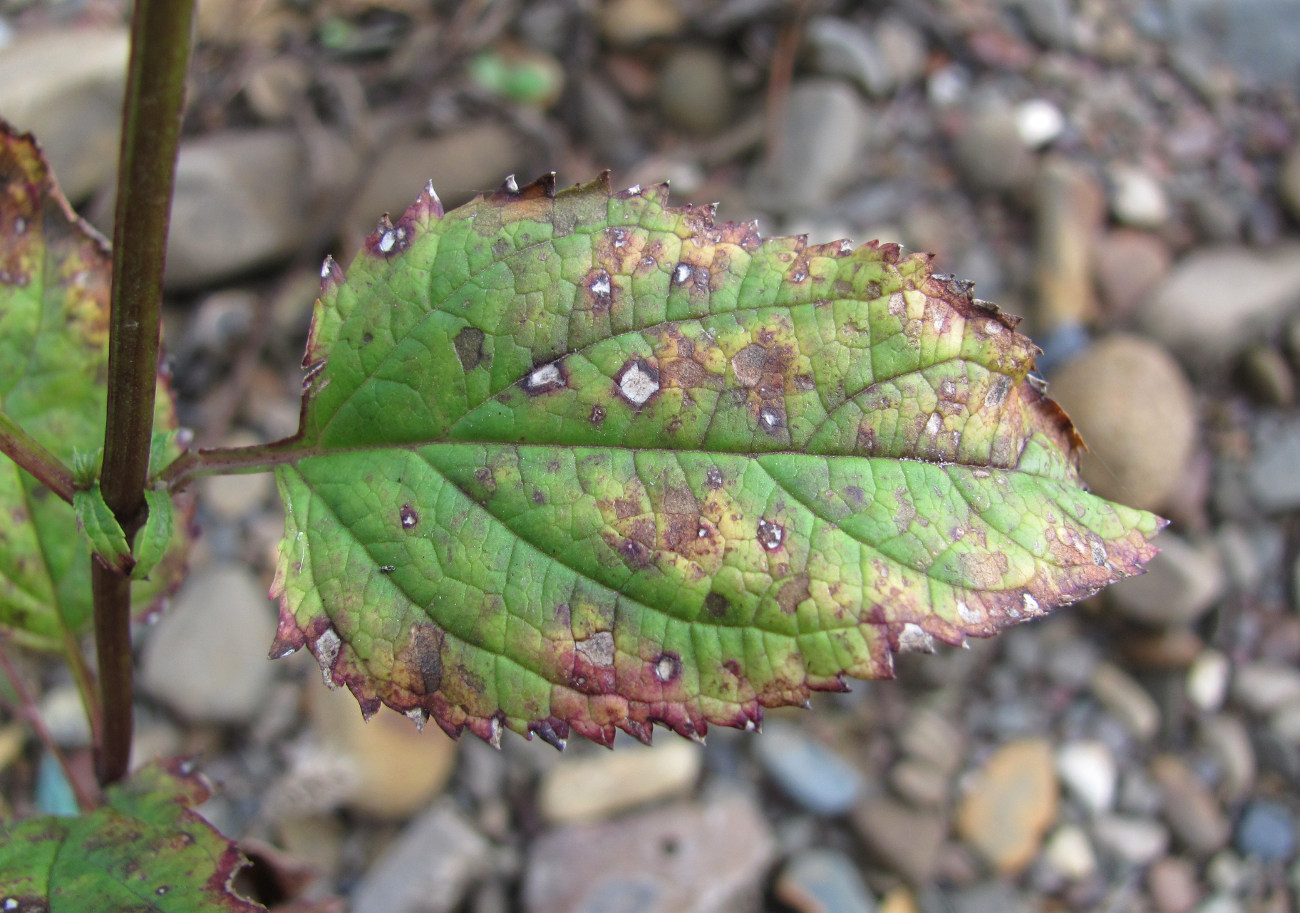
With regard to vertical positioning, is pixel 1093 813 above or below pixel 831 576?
below

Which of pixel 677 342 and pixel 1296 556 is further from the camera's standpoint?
pixel 1296 556

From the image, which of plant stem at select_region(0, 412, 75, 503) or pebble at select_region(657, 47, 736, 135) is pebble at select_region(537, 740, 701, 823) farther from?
pebble at select_region(657, 47, 736, 135)

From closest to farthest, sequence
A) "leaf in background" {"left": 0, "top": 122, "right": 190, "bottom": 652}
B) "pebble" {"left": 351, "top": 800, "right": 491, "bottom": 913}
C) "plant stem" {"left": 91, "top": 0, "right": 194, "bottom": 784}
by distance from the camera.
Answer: "plant stem" {"left": 91, "top": 0, "right": 194, "bottom": 784} → "leaf in background" {"left": 0, "top": 122, "right": 190, "bottom": 652} → "pebble" {"left": 351, "top": 800, "right": 491, "bottom": 913}

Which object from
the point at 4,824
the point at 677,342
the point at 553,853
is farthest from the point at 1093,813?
the point at 4,824

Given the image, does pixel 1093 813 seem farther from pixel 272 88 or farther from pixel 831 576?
pixel 272 88

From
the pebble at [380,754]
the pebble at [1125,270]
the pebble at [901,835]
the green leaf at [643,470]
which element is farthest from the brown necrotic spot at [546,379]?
the pebble at [1125,270]

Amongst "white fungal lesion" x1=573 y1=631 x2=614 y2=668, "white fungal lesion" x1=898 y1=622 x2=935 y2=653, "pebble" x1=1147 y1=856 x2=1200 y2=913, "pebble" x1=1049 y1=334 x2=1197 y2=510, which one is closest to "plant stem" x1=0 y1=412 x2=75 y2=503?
"white fungal lesion" x1=573 y1=631 x2=614 y2=668

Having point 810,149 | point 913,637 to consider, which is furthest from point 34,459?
point 810,149

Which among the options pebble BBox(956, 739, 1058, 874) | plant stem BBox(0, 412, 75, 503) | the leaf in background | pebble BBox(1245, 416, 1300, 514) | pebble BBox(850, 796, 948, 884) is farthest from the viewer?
pebble BBox(1245, 416, 1300, 514)
